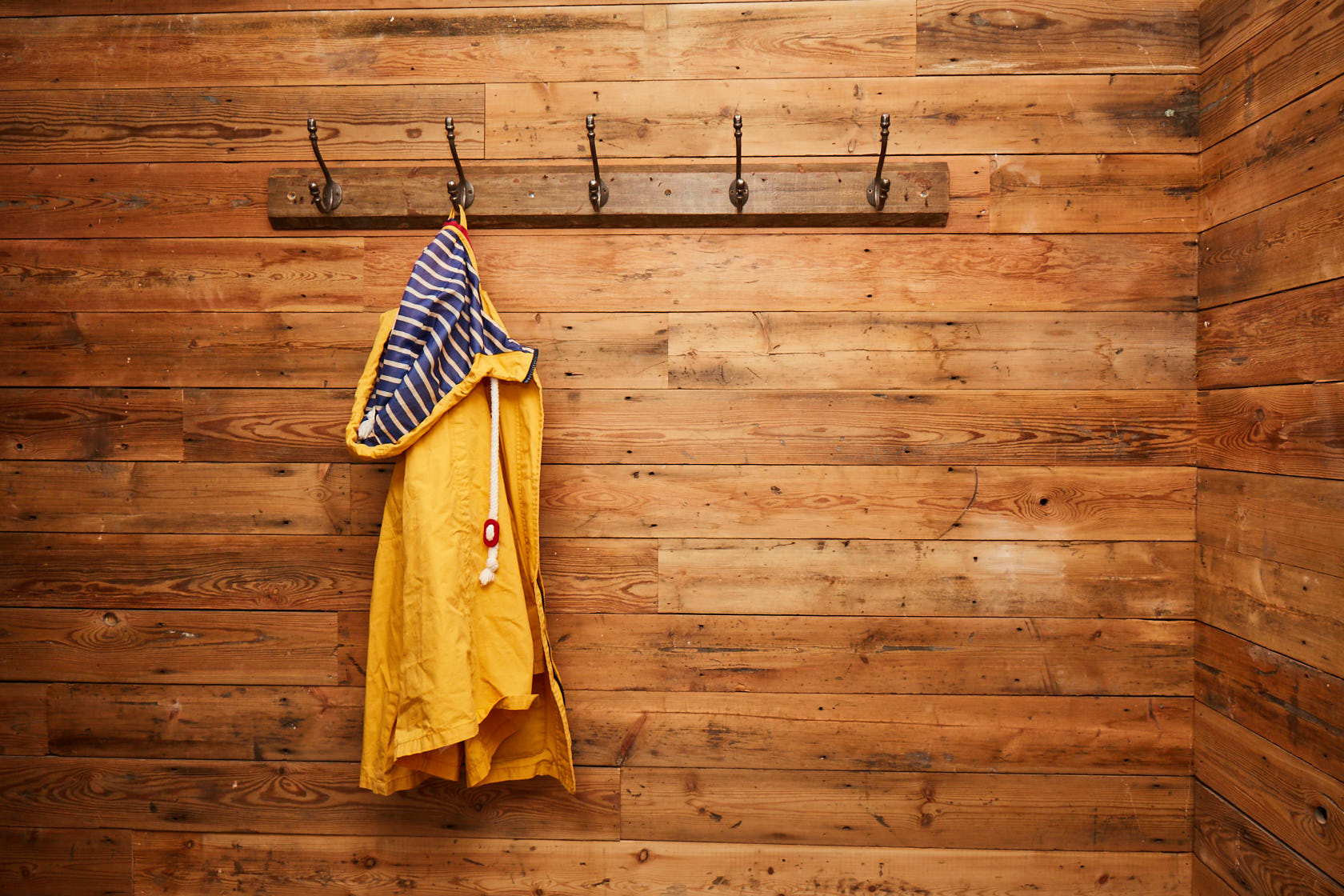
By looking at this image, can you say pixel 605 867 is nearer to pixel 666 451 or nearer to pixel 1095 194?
pixel 666 451

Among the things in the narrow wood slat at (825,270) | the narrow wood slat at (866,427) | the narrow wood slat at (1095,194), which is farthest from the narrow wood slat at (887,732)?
the narrow wood slat at (1095,194)

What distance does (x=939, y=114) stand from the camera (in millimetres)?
1431

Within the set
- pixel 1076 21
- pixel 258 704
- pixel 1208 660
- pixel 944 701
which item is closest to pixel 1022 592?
pixel 944 701

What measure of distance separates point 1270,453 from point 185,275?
2181 mm

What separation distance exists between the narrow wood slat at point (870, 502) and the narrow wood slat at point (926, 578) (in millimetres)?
29

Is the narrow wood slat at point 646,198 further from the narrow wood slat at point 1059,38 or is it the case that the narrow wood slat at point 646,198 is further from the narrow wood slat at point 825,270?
the narrow wood slat at point 1059,38

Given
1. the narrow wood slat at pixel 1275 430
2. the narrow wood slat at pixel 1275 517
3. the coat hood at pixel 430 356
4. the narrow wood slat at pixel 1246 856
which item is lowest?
the narrow wood slat at pixel 1246 856

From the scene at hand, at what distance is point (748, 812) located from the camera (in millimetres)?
1451

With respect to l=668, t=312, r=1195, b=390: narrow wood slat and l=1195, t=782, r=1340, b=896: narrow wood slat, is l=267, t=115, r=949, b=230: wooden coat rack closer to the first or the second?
l=668, t=312, r=1195, b=390: narrow wood slat

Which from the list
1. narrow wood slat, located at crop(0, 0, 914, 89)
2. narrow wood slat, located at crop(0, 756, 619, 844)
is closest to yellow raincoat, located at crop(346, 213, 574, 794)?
narrow wood slat, located at crop(0, 756, 619, 844)

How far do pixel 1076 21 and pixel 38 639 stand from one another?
2549 mm

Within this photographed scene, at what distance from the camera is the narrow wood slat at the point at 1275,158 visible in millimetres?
1168

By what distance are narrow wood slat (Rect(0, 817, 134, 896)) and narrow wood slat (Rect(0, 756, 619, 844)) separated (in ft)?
0.09

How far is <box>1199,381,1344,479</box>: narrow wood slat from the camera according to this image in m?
1.16
